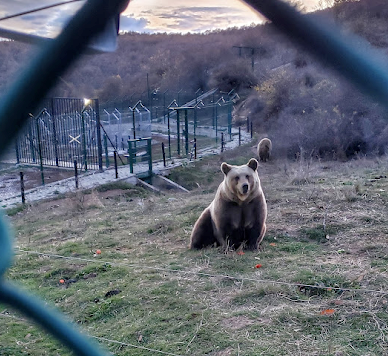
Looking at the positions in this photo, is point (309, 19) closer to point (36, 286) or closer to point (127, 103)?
point (36, 286)

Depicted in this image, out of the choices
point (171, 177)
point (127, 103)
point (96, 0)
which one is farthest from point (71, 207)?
point (127, 103)

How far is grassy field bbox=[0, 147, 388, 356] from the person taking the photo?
10.6 ft

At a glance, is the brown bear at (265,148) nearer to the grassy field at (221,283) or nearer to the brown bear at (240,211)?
the grassy field at (221,283)

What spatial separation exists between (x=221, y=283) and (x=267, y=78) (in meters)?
19.4

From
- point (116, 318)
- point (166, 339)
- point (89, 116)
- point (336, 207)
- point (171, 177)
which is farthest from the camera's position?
point (89, 116)

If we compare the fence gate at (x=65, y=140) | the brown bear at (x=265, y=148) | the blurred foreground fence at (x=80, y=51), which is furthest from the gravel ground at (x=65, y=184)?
the blurred foreground fence at (x=80, y=51)

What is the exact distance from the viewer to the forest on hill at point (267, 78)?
451 cm

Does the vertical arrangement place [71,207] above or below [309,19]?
below

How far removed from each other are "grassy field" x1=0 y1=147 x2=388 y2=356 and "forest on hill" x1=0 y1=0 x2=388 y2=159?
1.64m

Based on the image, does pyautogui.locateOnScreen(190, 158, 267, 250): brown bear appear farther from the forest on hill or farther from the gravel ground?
the gravel ground

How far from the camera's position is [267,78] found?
2234cm

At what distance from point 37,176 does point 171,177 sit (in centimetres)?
479

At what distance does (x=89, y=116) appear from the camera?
1694 centimetres

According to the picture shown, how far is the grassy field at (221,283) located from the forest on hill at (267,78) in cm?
164
